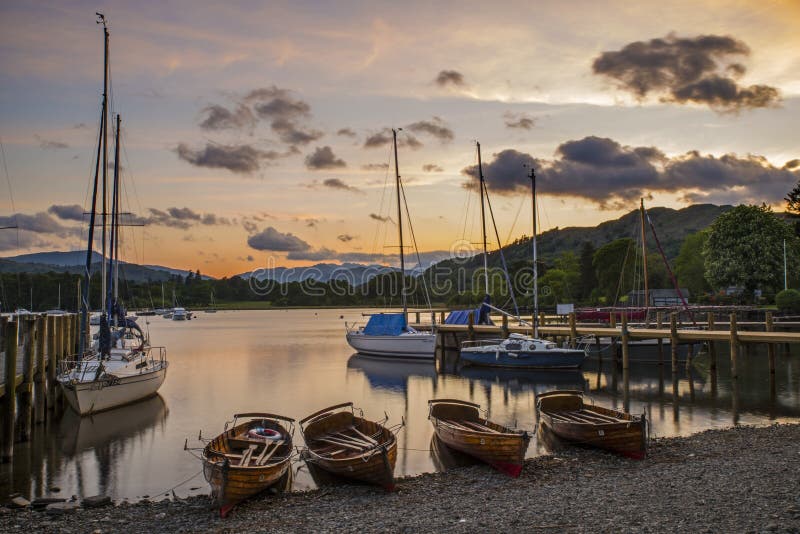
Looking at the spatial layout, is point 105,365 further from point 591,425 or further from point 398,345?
point 398,345

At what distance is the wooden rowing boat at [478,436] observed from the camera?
14.5 m

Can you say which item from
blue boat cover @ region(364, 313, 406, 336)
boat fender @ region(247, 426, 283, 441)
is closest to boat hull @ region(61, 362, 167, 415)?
boat fender @ region(247, 426, 283, 441)

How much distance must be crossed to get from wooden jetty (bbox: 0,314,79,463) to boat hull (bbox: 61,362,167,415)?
3.27ft

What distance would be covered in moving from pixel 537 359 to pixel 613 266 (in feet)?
234

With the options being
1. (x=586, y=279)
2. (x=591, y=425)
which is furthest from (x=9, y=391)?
(x=586, y=279)

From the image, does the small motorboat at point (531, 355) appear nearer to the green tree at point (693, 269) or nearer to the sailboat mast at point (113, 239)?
the sailboat mast at point (113, 239)

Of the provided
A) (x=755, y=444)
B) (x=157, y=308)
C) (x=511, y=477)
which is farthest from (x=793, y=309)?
(x=157, y=308)

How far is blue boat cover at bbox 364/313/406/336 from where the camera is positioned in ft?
152

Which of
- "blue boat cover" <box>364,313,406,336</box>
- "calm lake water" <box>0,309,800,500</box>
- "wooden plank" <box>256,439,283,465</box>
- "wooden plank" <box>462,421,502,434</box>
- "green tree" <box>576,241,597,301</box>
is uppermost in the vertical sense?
"green tree" <box>576,241,597,301</box>

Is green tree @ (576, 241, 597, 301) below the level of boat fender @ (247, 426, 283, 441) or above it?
above

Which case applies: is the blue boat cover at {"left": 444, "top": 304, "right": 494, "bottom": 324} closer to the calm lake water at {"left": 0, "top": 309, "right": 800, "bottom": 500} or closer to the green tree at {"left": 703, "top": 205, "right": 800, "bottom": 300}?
the calm lake water at {"left": 0, "top": 309, "right": 800, "bottom": 500}

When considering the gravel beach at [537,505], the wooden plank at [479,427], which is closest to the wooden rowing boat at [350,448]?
the gravel beach at [537,505]

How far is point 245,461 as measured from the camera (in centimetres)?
1402

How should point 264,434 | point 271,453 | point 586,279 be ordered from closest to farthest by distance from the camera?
point 271,453, point 264,434, point 586,279
